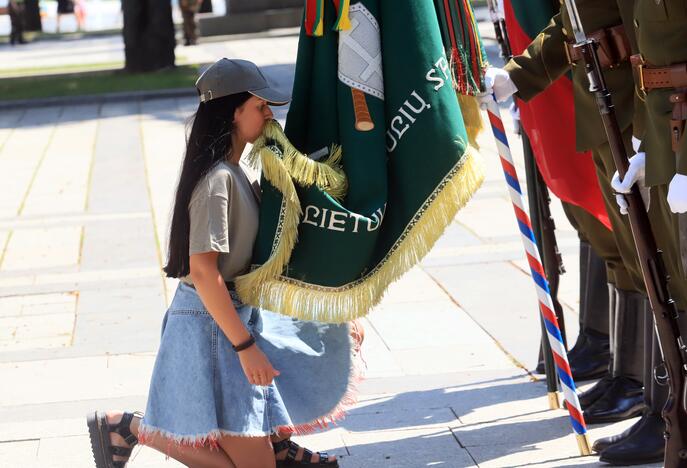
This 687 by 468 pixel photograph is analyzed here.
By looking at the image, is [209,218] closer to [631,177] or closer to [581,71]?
[631,177]

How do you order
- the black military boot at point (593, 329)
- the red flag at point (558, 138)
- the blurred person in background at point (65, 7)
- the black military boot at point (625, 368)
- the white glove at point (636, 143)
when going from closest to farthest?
the white glove at point (636, 143), the black military boot at point (625, 368), the red flag at point (558, 138), the black military boot at point (593, 329), the blurred person in background at point (65, 7)

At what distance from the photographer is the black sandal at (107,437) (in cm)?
373

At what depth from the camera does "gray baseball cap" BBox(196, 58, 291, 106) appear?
339 cm

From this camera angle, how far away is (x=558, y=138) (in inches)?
179

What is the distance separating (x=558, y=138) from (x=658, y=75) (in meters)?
1.32

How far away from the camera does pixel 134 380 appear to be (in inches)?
195

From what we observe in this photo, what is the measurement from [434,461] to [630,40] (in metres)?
1.52

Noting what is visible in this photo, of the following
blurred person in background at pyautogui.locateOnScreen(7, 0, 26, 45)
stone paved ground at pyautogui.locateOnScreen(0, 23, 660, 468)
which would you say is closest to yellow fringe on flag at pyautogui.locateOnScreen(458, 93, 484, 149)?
stone paved ground at pyautogui.locateOnScreen(0, 23, 660, 468)

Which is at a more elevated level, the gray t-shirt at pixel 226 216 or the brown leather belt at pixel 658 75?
the brown leather belt at pixel 658 75

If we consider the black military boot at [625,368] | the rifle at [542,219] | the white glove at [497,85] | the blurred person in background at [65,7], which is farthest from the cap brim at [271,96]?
the blurred person in background at [65,7]

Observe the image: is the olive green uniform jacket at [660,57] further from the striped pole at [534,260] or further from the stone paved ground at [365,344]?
the stone paved ground at [365,344]

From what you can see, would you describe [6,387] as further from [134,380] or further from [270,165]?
[270,165]

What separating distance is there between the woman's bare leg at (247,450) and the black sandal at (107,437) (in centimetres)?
38

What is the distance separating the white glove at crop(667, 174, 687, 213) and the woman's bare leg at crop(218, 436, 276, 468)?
1.36m
